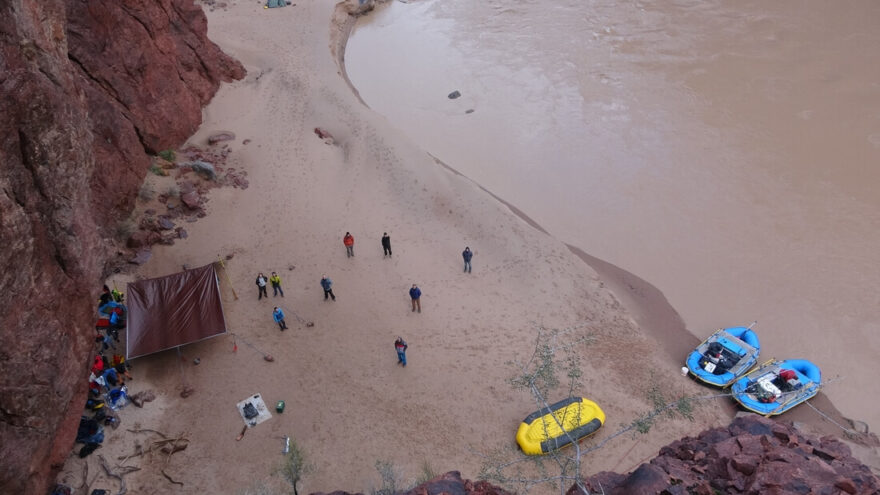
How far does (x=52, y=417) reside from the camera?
9719 mm

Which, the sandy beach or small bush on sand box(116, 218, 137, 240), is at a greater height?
small bush on sand box(116, 218, 137, 240)

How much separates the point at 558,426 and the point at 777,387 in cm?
721

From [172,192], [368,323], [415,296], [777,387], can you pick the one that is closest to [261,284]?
[368,323]

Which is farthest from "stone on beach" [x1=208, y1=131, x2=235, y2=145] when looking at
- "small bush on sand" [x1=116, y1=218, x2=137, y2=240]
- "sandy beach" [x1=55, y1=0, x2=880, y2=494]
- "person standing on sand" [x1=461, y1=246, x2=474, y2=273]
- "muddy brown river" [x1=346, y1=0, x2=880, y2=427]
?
"person standing on sand" [x1=461, y1=246, x2=474, y2=273]

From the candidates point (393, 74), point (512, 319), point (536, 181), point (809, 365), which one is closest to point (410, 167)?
point (536, 181)

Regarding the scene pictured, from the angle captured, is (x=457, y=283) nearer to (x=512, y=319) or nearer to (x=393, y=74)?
(x=512, y=319)

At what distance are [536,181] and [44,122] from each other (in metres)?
19.1

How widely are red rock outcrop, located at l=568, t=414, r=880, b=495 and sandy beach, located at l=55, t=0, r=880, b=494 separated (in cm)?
356

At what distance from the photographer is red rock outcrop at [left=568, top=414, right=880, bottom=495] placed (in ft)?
28.2

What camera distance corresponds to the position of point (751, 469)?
923cm

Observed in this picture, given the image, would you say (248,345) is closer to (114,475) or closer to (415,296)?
(114,475)

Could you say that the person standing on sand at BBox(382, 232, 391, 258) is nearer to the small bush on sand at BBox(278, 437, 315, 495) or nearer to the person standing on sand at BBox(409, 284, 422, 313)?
the person standing on sand at BBox(409, 284, 422, 313)

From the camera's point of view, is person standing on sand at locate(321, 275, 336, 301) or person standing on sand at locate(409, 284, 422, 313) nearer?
person standing on sand at locate(409, 284, 422, 313)

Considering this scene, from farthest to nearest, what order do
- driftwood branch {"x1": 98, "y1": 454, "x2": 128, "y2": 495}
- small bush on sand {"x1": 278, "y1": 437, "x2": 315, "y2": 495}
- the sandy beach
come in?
the sandy beach
driftwood branch {"x1": 98, "y1": 454, "x2": 128, "y2": 495}
small bush on sand {"x1": 278, "y1": 437, "x2": 315, "y2": 495}
